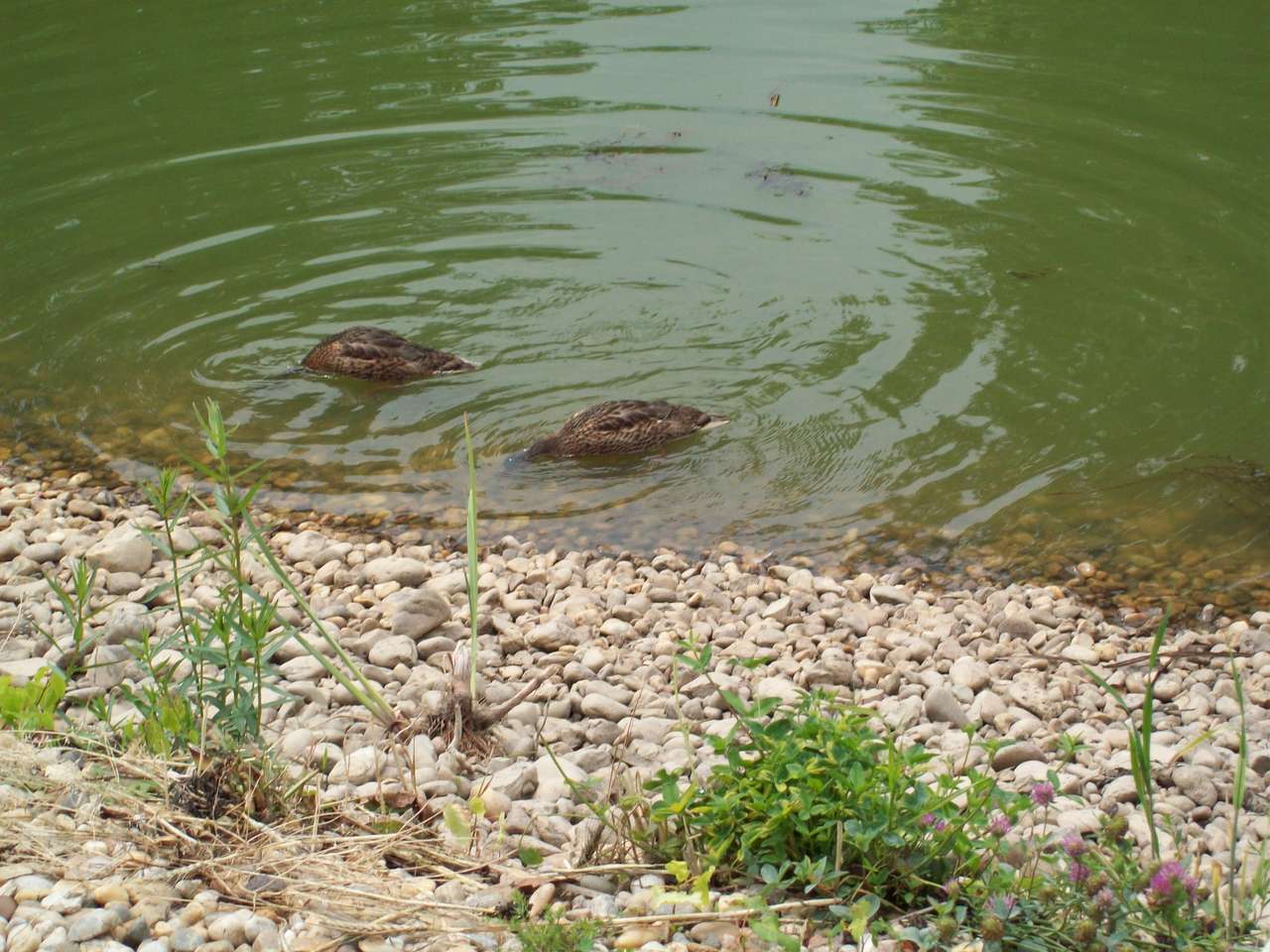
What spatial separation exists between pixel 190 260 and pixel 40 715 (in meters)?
6.54

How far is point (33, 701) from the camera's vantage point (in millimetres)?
4961

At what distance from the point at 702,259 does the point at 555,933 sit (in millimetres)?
7295

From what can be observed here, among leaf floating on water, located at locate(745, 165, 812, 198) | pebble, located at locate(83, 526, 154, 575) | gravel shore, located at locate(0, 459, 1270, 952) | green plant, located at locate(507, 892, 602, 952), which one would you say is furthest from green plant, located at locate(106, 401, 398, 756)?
leaf floating on water, located at locate(745, 165, 812, 198)

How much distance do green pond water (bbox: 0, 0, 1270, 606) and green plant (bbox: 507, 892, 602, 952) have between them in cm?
370

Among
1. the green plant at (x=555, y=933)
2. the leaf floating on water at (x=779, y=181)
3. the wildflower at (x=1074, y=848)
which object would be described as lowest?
the green plant at (x=555, y=933)

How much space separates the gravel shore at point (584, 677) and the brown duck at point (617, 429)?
0.94 meters

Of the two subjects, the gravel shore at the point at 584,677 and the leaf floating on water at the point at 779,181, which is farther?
the leaf floating on water at the point at 779,181

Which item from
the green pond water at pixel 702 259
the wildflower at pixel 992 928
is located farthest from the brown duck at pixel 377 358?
the wildflower at pixel 992 928

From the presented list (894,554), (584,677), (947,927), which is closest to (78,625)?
(584,677)

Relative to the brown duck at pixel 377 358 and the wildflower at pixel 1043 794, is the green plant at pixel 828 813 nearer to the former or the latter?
the wildflower at pixel 1043 794

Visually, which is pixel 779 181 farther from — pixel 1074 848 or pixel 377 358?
pixel 1074 848

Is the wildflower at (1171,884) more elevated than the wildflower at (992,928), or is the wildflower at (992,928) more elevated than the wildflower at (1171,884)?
the wildflower at (1171,884)

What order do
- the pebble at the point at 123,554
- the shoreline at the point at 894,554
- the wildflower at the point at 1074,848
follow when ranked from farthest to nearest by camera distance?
the shoreline at the point at 894,554, the pebble at the point at 123,554, the wildflower at the point at 1074,848

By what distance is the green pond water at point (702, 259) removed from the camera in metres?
7.95
